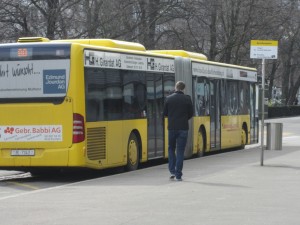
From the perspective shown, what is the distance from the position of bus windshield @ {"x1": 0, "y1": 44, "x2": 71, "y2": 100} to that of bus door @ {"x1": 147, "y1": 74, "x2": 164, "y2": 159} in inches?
150

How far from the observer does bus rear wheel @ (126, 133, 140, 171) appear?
55.8 ft

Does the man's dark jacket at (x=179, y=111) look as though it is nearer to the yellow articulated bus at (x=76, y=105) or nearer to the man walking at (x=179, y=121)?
the man walking at (x=179, y=121)

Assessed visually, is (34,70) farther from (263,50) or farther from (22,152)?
(263,50)

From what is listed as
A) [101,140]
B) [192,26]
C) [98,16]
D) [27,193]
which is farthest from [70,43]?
[192,26]

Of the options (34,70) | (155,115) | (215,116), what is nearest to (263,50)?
(155,115)

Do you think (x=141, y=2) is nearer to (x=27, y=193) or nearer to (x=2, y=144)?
(x=2, y=144)

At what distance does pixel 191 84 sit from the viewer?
845 inches

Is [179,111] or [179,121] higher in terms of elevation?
[179,111]

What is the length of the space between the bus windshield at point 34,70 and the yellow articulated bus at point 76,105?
0.06 ft

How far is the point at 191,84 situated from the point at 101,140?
21.3 feet

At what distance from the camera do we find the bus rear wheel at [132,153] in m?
17.0

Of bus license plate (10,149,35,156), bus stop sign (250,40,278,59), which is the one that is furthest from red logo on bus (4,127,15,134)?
bus stop sign (250,40,278,59)

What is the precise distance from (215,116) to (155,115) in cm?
527

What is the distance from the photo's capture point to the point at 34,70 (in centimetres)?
1508
